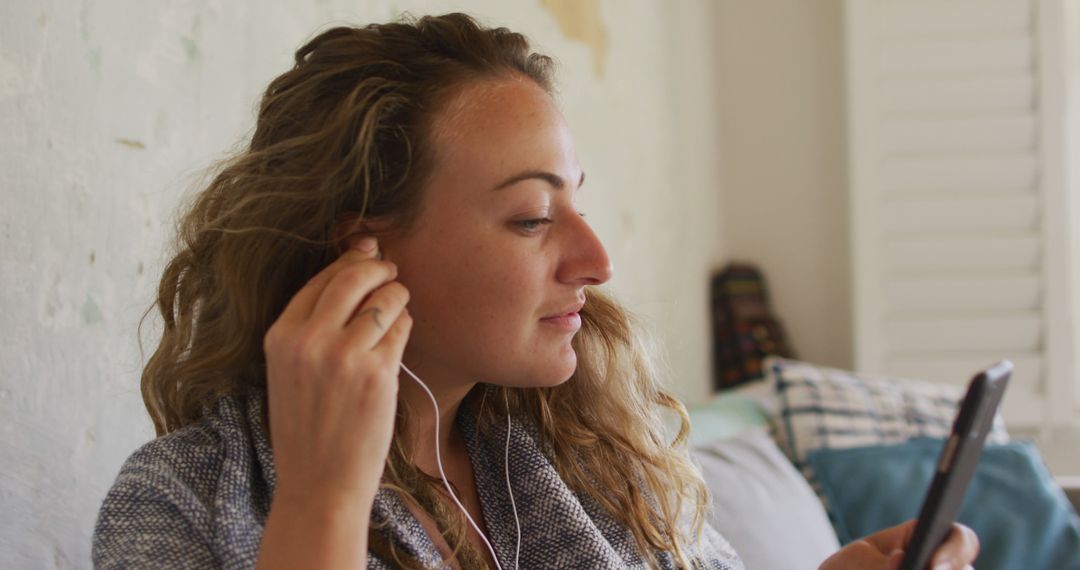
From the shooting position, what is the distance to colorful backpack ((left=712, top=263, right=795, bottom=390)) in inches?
137

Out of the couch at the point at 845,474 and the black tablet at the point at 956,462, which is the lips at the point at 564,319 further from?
the couch at the point at 845,474

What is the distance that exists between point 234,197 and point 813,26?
9.30 ft

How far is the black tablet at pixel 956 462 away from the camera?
85 cm

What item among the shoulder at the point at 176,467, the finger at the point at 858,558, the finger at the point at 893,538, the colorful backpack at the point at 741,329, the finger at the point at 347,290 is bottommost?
the colorful backpack at the point at 741,329

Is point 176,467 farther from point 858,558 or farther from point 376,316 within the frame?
point 858,558

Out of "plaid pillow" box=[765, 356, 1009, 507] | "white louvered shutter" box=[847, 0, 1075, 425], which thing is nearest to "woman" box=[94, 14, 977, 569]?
"plaid pillow" box=[765, 356, 1009, 507]

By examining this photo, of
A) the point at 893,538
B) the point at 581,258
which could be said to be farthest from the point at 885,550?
the point at 581,258

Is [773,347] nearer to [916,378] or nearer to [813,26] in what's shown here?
[916,378]

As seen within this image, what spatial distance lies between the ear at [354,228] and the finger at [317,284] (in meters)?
0.05

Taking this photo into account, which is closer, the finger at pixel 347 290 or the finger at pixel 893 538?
the finger at pixel 347 290

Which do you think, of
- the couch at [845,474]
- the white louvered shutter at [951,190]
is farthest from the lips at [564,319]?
the white louvered shutter at [951,190]

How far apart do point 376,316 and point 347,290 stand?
0.03 m

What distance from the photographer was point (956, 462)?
848 millimetres

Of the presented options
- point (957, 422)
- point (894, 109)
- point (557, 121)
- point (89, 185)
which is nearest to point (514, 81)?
point (557, 121)
